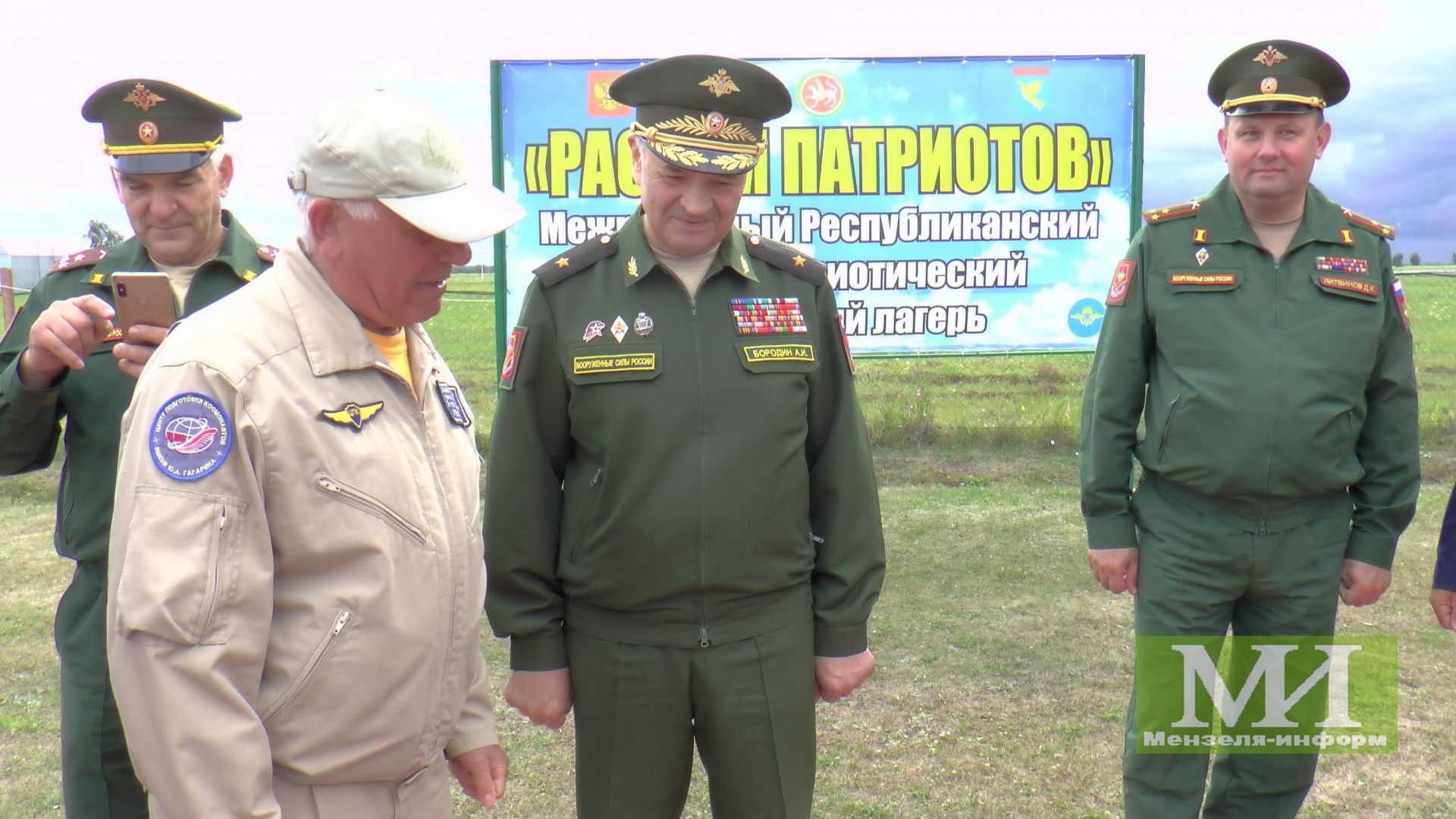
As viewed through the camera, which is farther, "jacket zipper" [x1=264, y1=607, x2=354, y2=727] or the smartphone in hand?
the smartphone in hand

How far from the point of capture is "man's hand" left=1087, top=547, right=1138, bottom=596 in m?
3.19

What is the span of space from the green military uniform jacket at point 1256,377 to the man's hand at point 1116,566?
3cm

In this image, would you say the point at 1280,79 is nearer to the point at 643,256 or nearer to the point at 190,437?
the point at 643,256

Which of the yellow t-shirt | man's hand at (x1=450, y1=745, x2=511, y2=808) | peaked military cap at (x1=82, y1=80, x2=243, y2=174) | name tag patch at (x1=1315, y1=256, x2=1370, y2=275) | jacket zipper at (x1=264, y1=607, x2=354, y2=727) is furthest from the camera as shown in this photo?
name tag patch at (x1=1315, y1=256, x2=1370, y2=275)

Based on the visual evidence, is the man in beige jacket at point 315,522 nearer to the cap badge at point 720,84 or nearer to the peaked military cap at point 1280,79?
the cap badge at point 720,84

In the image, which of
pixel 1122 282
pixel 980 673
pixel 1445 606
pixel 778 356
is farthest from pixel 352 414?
pixel 980 673

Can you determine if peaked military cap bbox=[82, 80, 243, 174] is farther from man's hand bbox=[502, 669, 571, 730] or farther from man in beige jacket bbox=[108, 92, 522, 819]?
man's hand bbox=[502, 669, 571, 730]

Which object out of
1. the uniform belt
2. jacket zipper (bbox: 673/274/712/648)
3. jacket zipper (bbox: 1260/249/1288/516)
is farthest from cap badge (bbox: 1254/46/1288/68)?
jacket zipper (bbox: 673/274/712/648)

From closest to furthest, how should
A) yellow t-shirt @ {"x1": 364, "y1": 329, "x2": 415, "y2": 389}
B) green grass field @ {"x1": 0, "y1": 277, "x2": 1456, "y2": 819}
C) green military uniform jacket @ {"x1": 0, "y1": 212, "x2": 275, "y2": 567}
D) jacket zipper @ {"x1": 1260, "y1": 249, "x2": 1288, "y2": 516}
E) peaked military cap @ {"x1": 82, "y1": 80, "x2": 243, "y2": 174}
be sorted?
yellow t-shirt @ {"x1": 364, "y1": 329, "x2": 415, "y2": 389} < green military uniform jacket @ {"x1": 0, "y1": 212, "x2": 275, "y2": 567} < peaked military cap @ {"x1": 82, "y1": 80, "x2": 243, "y2": 174} < jacket zipper @ {"x1": 1260, "y1": 249, "x2": 1288, "y2": 516} < green grass field @ {"x1": 0, "y1": 277, "x2": 1456, "y2": 819}

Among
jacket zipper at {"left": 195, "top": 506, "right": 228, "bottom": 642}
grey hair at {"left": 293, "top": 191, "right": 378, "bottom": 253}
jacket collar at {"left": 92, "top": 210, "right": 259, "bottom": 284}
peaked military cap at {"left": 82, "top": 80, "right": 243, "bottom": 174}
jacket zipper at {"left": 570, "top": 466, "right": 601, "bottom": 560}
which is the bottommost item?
jacket zipper at {"left": 570, "top": 466, "right": 601, "bottom": 560}

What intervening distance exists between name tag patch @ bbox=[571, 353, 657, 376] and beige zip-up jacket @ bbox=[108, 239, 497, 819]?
58 cm

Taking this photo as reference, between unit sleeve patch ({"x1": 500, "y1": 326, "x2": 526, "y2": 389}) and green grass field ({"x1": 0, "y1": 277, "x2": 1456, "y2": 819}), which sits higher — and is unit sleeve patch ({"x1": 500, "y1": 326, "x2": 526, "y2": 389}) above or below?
above

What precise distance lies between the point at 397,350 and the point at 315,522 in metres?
0.38

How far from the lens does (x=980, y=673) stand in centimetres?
440
